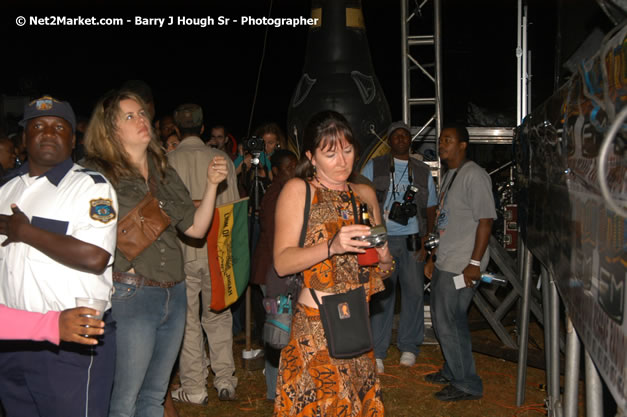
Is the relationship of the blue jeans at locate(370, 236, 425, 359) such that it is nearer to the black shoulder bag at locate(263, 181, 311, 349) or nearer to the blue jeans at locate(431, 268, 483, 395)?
the blue jeans at locate(431, 268, 483, 395)

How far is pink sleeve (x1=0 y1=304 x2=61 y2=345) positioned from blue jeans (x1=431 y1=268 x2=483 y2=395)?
334cm

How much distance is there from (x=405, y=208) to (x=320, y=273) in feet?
9.70

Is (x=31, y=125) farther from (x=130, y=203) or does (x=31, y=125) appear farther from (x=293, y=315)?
(x=293, y=315)

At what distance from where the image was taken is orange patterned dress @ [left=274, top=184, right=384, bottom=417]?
265cm

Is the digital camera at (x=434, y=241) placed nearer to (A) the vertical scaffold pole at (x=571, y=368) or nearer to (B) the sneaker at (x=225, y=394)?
(B) the sneaker at (x=225, y=394)

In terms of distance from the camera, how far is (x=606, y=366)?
5.32ft

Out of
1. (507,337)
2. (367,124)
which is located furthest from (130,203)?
(367,124)

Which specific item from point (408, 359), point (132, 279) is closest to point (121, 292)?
point (132, 279)

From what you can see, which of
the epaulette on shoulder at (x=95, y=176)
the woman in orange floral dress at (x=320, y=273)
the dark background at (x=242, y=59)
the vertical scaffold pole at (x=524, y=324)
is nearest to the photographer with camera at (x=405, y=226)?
the vertical scaffold pole at (x=524, y=324)

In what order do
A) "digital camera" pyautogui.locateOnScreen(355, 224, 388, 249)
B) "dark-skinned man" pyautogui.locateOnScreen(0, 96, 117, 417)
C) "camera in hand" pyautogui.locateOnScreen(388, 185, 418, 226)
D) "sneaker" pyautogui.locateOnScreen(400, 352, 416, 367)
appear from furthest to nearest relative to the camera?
"sneaker" pyautogui.locateOnScreen(400, 352, 416, 367)
"camera in hand" pyautogui.locateOnScreen(388, 185, 418, 226)
"digital camera" pyautogui.locateOnScreen(355, 224, 388, 249)
"dark-skinned man" pyautogui.locateOnScreen(0, 96, 117, 417)

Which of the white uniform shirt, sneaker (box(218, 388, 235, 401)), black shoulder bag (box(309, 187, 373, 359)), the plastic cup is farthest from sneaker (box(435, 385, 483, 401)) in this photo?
the plastic cup

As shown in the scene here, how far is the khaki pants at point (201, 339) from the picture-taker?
15.1 feet

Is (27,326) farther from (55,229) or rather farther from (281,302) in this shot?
(281,302)

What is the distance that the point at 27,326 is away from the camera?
6.39 feet
